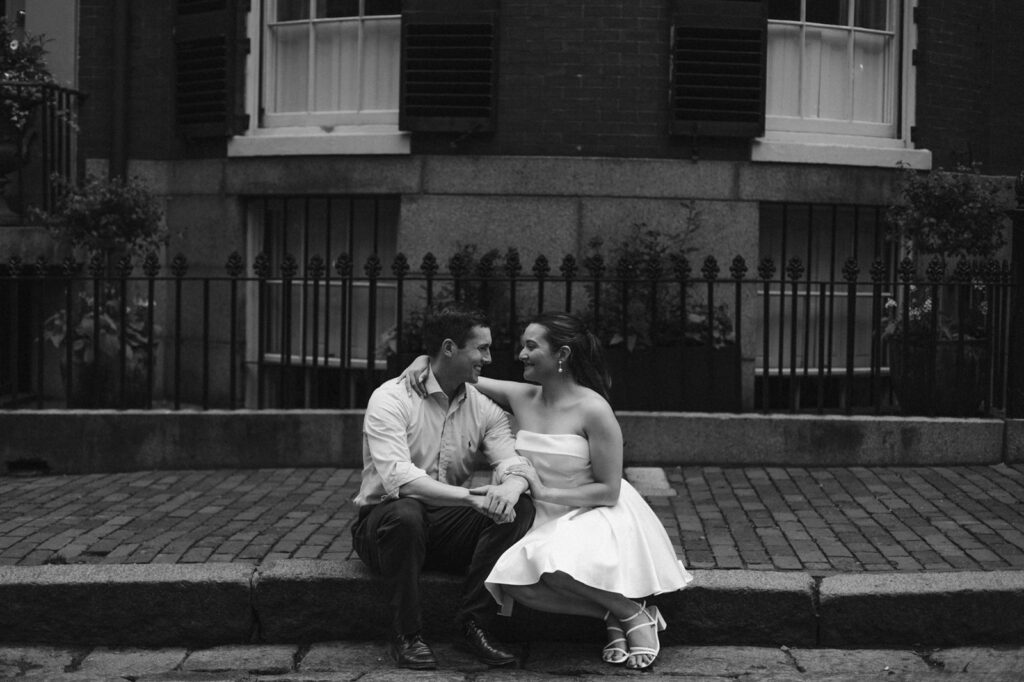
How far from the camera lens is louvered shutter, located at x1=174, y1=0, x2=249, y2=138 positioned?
10.4m

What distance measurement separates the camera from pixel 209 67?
1046 centimetres

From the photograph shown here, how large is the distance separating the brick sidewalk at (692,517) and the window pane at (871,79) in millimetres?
3401

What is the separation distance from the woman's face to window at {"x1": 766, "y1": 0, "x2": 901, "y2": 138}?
5.35 metres

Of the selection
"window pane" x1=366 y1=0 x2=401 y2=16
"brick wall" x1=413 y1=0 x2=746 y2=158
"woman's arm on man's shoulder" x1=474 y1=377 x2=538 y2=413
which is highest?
"window pane" x1=366 y1=0 x2=401 y2=16

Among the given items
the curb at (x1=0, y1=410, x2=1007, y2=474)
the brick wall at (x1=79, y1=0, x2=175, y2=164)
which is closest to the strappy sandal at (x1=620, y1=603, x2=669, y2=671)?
the curb at (x1=0, y1=410, x2=1007, y2=474)

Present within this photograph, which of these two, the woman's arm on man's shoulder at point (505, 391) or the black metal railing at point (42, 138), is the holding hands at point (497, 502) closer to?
the woman's arm on man's shoulder at point (505, 391)

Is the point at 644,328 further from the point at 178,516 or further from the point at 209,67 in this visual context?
the point at 209,67

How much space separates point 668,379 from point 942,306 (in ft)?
7.90

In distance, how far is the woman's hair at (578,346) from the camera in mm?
5316

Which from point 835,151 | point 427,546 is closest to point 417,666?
point 427,546

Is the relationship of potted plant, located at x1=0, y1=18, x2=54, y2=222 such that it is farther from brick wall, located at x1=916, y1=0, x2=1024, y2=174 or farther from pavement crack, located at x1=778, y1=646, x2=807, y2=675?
pavement crack, located at x1=778, y1=646, x2=807, y2=675

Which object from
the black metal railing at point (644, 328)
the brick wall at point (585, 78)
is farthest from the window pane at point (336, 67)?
the black metal railing at point (644, 328)

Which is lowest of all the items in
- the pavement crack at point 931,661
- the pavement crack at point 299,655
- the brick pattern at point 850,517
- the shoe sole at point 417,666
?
the pavement crack at point 299,655

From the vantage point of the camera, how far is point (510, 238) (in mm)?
9773
